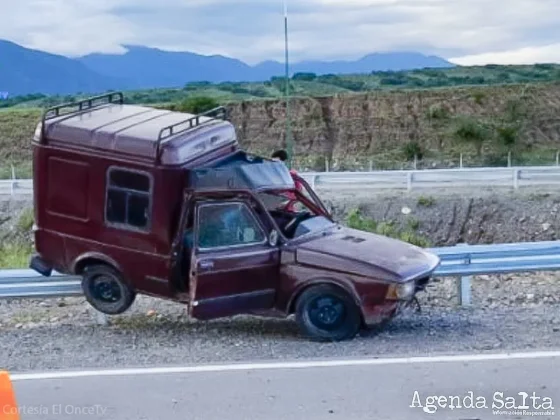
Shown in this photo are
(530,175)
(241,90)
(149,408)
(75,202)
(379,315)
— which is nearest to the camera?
(149,408)

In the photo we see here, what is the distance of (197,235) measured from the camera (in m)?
9.02

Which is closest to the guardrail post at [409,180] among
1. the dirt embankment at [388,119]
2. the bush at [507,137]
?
the bush at [507,137]

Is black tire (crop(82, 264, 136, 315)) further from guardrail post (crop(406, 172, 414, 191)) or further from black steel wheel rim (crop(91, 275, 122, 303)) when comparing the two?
guardrail post (crop(406, 172, 414, 191))

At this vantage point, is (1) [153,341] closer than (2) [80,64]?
Yes

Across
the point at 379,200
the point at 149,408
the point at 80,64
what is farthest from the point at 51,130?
the point at 80,64

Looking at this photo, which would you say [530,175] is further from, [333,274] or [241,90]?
[241,90]

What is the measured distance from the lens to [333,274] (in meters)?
8.84

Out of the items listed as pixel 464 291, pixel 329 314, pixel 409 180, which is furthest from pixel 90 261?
pixel 409 180

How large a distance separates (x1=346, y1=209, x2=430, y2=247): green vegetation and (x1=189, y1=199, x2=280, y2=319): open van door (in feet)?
55.1

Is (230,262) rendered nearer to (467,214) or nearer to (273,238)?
(273,238)

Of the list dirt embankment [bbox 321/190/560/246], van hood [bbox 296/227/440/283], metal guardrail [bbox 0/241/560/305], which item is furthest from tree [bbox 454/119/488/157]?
van hood [bbox 296/227/440/283]

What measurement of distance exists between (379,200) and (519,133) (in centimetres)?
3179

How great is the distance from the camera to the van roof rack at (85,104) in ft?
32.6

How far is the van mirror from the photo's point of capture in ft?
29.7
